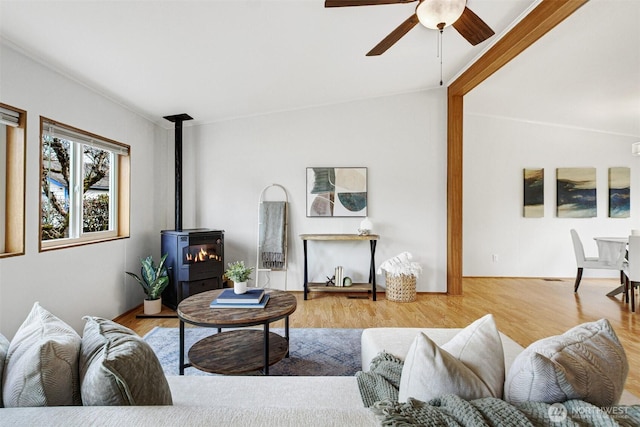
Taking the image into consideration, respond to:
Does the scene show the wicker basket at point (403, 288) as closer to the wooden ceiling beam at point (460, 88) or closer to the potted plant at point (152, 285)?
the wooden ceiling beam at point (460, 88)

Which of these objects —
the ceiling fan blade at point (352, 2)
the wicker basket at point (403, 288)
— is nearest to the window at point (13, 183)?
the ceiling fan blade at point (352, 2)

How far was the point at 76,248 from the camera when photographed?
2.74 metres

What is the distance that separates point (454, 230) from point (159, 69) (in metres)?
3.98

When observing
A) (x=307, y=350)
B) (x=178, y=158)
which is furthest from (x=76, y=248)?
(x=307, y=350)

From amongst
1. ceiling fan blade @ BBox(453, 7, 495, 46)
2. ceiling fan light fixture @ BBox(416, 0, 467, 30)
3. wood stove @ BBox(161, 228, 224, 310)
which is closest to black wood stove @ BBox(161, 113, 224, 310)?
wood stove @ BBox(161, 228, 224, 310)

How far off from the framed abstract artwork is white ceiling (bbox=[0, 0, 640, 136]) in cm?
104

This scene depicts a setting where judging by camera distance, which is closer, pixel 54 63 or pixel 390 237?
pixel 54 63

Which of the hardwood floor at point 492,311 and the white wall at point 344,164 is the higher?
the white wall at point 344,164

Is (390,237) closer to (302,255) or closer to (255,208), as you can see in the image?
(302,255)

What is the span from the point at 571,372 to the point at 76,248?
3.51 meters

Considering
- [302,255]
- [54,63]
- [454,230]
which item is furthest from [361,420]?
[454,230]

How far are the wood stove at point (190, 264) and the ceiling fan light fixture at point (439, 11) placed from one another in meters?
3.10

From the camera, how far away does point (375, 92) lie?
4133 millimetres

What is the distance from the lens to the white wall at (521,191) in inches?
205
